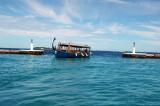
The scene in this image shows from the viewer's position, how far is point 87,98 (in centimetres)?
2027

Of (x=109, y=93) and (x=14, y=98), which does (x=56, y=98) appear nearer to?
(x=14, y=98)

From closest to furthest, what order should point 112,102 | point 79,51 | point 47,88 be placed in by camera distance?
point 112,102
point 47,88
point 79,51

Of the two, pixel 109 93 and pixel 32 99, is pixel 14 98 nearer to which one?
pixel 32 99

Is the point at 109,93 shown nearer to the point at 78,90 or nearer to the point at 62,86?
the point at 78,90

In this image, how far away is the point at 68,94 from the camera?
70.9 feet

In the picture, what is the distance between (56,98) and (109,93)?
4.56 m

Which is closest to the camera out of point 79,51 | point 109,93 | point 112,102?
point 112,102

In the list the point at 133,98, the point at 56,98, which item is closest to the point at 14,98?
the point at 56,98

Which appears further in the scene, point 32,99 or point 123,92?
point 123,92

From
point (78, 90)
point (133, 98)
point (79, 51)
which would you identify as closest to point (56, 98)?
point (78, 90)

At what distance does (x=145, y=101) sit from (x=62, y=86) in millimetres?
8687

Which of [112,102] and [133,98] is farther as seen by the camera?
[133,98]

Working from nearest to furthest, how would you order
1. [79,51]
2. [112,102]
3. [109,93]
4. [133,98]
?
[112,102] → [133,98] → [109,93] → [79,51]

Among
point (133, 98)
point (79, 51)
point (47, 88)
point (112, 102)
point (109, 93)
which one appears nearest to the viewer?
point (112, 102)
